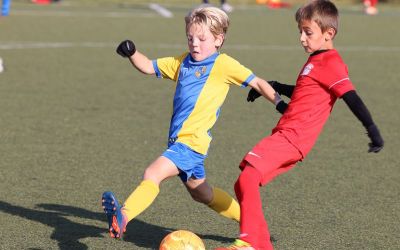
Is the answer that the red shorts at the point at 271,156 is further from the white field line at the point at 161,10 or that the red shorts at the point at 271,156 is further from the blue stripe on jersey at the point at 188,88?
the white field line at the point at 161,10

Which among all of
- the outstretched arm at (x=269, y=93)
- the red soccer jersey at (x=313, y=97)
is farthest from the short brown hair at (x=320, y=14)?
the outstretched arm at (x=269, y=93)

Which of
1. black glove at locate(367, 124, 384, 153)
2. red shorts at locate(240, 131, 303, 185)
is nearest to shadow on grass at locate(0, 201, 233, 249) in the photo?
red shorts at locate(240, 131, 303, 185)

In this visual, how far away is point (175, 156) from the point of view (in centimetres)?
594

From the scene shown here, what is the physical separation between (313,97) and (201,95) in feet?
2.26

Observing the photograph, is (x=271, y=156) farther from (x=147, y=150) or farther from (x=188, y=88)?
(x=147, y=150)

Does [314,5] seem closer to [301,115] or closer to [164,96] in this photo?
[301,115]

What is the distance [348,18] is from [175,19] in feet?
15.2

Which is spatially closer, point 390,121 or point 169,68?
point 169,68

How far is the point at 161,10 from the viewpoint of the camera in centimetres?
2595

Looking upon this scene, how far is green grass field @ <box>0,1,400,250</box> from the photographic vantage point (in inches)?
269

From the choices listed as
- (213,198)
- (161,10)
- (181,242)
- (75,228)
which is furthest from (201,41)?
(161,10)

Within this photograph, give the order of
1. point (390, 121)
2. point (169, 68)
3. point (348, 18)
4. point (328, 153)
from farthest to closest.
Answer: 1. point (348, 18)
2. point (390, 121)
3. point (328, 153)
4. point (169, 68)

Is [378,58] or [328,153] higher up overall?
[328,153]

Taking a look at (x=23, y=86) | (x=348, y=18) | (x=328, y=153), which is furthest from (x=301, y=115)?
(x=348, y=18)
